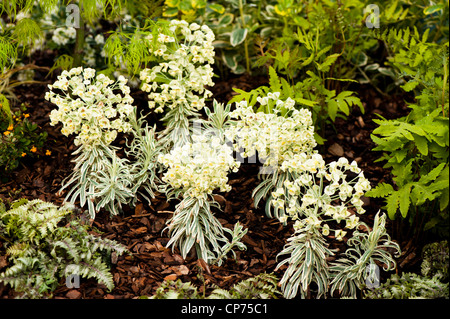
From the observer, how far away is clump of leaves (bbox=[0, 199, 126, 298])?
116 inches

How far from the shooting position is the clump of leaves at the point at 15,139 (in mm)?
3850

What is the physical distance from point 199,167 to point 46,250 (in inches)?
43.1

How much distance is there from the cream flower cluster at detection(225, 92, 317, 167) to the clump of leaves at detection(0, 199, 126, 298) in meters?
1.10

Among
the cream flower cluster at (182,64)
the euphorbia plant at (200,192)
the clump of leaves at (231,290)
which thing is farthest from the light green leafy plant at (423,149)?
the cream flower cluster at (182,64)

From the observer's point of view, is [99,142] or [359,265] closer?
[359,265]

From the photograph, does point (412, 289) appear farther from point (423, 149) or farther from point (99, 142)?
point (99, 142)

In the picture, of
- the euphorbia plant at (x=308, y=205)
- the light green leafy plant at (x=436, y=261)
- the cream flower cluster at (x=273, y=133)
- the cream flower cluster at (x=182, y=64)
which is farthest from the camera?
the cream flower cluster at (x=182, y=64)

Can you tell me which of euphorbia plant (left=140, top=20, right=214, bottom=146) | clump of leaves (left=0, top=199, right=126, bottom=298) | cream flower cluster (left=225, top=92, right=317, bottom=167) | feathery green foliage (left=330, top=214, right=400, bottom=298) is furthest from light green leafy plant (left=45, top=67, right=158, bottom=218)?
feathery green foliage (left=330, top=214, right=400, bottom=298)

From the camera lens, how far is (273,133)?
333 centimetres

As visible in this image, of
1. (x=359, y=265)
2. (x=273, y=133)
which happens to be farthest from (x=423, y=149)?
(x=273, y=133)

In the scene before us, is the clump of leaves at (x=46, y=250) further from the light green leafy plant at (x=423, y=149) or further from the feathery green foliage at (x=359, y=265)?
the light green leafy plant at (x=423, y=149)

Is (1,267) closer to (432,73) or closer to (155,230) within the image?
(155,230)

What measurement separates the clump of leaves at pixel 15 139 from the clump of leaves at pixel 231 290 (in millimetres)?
1690
